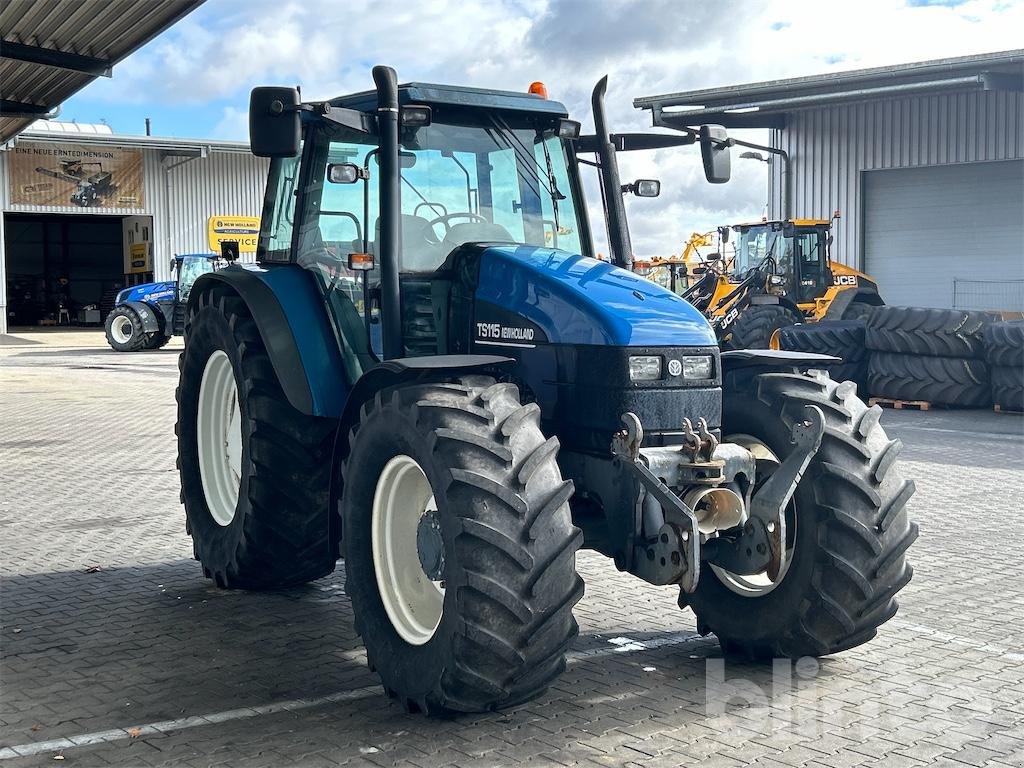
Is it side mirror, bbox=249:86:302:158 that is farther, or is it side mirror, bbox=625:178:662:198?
side mirror, bbox=625:178:662:198

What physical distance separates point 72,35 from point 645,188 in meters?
11.2

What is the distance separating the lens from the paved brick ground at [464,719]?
13.5 ft

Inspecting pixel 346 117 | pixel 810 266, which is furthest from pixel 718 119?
pixel 346 117

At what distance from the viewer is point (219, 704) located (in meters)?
4.61

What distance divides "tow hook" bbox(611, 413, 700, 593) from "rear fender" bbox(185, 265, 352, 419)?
1658mm

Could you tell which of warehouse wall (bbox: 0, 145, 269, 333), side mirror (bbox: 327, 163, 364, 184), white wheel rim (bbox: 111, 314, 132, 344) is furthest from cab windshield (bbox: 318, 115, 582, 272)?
warehouse wall (bbox: 0, 145, 269, 333)

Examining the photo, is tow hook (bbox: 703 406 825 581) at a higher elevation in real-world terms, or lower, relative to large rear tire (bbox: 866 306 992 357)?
lower

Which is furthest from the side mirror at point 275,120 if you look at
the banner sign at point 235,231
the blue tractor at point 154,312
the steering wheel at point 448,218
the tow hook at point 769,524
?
the banner sign at point 235,231

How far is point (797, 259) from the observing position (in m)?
23.8

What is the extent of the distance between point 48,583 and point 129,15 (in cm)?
943

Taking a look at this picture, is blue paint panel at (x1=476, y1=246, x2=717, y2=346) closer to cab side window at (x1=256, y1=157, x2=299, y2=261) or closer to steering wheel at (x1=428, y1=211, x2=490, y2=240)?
steering wheel at (x1=428, y1=211, x2=490, y2=240)

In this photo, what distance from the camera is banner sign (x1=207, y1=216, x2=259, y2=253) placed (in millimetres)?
33750

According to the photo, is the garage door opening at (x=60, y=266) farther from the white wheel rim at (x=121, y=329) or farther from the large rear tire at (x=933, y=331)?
the large rear tire at (x=933, y=331)

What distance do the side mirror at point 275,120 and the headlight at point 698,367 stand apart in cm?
175
